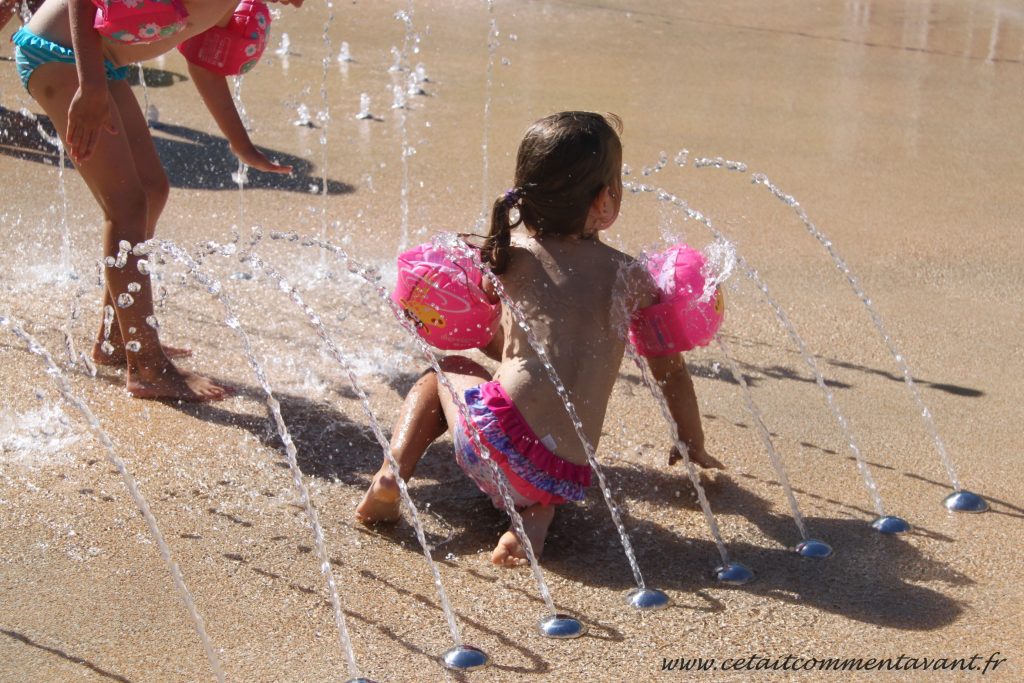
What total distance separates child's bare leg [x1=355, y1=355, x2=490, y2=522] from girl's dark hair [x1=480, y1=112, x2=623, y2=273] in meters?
0.31

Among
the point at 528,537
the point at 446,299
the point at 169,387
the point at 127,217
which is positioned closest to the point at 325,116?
the point at 127,217

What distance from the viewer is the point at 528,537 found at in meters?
2.75

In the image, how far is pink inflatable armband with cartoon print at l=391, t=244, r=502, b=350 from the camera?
293 centimetres

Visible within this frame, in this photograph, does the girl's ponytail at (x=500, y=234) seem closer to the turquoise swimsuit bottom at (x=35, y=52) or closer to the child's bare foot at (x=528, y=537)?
the child's bare foot at (x=528, y=537)

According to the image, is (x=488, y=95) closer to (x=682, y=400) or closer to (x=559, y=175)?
(x=682, y=400)

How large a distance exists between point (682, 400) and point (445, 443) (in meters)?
Answer: 0.66

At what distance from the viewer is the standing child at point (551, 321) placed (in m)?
2.73

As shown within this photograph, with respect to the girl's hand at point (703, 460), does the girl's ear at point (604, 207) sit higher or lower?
higher

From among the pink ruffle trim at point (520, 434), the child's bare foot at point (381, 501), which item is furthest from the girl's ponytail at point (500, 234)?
the child's bare foot at point (381, 501)

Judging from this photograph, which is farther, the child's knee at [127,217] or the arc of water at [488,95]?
the arc of water at [488,95]

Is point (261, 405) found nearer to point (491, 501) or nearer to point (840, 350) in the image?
point (491, 501)

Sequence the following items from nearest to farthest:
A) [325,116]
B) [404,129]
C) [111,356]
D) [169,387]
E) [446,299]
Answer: [446,299]
[169,387]
[111,356]
[404,129]
[325,116]

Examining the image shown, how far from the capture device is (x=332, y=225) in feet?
16.0

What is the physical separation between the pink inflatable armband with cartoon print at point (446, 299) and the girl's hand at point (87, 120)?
859 mm
